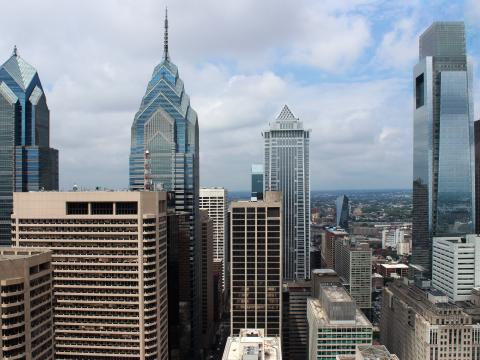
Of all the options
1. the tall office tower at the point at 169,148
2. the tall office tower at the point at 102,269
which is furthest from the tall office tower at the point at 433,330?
the tall office tower at the point at 102,269

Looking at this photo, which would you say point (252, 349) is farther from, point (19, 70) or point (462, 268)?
point (19, 70)

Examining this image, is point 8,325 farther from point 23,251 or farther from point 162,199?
point 162,199

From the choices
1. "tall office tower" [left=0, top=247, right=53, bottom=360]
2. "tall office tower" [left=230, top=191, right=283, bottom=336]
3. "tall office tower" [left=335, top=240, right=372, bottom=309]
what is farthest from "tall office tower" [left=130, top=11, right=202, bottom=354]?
"tall office tower" [left=335, top=240, right=372, bottom=309]

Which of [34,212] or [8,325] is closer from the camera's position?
[8,325]

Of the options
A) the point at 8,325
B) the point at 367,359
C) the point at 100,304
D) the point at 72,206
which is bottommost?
the point at 367,359

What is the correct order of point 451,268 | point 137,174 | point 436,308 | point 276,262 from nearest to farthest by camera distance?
point 436,308, point 276,262, point 137,174, point 451,268

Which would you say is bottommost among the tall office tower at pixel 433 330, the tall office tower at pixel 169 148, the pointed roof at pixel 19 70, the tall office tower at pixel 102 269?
the tall office tower at pixel 433 330

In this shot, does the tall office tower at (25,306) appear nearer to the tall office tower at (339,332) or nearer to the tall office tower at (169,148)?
the tall office tower at (339,332)

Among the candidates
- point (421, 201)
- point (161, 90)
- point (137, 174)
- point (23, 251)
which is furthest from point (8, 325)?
point (421, 201)
